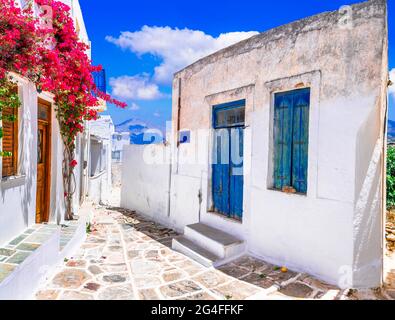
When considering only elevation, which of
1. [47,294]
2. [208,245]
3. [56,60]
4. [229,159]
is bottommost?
Answer: [47,294]

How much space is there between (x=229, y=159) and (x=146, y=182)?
469 cm

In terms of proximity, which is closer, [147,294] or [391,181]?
[147,294]

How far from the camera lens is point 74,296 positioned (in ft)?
13.9

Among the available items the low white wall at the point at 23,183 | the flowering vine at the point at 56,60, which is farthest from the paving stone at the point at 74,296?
the flowering vine at the point at 56,60

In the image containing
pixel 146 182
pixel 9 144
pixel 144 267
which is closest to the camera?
pixel 9 144

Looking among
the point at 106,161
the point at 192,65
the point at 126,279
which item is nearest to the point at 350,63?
the point at 192,65

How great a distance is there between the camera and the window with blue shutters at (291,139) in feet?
16.6

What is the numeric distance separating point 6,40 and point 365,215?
5.71m

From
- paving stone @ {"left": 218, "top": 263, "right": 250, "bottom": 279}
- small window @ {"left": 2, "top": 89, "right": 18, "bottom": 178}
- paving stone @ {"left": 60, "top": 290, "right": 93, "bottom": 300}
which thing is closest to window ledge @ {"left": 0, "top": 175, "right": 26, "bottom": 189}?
small window @ {"left": 2, "top": 89, "right": 18, "bottom": 178}

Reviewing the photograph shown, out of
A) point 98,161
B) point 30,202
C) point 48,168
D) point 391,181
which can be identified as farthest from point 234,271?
point 98,161

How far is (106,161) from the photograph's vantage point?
2292cm

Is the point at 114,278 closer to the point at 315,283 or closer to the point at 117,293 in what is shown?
the point at 117,293

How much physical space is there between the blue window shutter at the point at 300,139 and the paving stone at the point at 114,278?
11.0 ft
